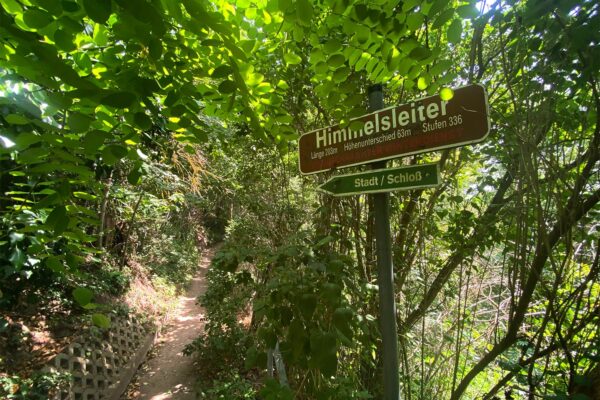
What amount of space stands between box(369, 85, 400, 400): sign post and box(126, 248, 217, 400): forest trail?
4743mm

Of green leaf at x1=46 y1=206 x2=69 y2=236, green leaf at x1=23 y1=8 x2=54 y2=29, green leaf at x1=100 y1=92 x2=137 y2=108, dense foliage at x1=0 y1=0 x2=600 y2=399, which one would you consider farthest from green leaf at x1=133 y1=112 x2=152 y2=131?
green leaf at x1=46 y1=206 x2=69 y2=236

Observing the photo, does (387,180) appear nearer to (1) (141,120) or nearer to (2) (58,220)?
(1) (141,120)

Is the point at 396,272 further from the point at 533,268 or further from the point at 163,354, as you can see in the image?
the point at 163,354

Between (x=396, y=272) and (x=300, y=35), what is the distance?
A: 148 centimetres

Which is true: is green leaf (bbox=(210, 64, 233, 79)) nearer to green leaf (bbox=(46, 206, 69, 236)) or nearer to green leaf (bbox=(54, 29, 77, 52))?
green leaf (bbox=(54, 29, 77, 52))

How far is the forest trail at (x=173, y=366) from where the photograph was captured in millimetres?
4949

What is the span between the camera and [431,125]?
1135mm

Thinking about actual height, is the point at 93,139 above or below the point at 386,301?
above

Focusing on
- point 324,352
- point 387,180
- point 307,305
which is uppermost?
point 387,180

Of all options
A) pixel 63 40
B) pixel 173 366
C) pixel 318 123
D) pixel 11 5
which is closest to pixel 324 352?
pixel 63 40

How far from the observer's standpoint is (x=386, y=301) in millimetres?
1186

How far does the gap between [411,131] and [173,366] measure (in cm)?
610

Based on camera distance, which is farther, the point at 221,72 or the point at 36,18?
the point at 221,72

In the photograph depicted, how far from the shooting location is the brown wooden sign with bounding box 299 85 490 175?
3.51 ft
